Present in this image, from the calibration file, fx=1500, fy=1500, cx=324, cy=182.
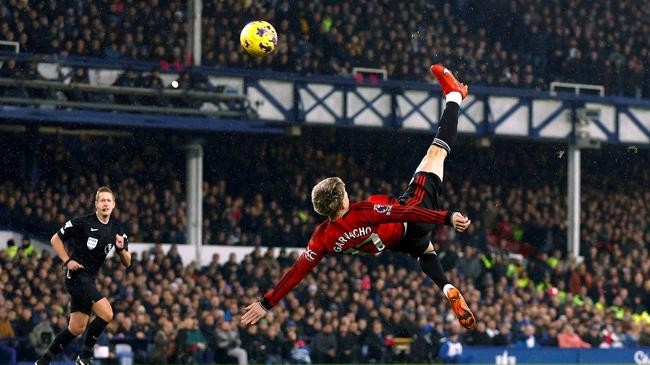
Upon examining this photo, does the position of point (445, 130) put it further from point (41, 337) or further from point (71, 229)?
point (41, 337)

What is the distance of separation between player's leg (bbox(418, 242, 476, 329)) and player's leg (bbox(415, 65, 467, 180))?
825 millimetres

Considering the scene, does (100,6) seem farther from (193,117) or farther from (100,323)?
(100,323)

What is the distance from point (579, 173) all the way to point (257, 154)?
8.28 meters

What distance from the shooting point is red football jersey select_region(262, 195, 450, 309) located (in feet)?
44.7

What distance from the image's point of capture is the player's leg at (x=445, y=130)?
14.7 meters

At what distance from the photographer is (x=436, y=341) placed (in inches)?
1043

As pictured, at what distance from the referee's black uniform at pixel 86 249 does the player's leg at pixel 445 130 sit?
353 cm

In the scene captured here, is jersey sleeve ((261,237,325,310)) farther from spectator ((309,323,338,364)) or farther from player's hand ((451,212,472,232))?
spectator ((309,323,338,364))

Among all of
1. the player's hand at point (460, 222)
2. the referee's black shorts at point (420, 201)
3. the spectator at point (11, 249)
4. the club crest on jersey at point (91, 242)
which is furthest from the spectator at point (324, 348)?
the player's hand at point (460, 222)

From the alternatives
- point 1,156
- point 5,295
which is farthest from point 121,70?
point 5,295

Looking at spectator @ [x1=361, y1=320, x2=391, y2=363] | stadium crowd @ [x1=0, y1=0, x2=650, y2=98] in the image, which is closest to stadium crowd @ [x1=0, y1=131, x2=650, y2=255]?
stadium crowd @ [x1=0, y1=0, x2=650, y2=98]

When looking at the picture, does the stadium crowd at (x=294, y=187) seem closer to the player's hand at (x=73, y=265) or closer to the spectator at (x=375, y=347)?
the spectator at (x=375, y=347)

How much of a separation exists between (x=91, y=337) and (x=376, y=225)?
392cm

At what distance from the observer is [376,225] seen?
13.8 meters
